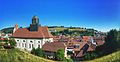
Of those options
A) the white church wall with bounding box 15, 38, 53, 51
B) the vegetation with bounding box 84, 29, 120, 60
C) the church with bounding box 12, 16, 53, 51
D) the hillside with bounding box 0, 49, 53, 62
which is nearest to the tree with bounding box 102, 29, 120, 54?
the vegetation with bounding box 84, 29, 120, 60

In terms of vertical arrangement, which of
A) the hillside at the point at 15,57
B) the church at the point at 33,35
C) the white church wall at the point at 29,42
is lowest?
the hillside at the point at 15,57

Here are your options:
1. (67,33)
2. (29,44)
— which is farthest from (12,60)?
(67,33)

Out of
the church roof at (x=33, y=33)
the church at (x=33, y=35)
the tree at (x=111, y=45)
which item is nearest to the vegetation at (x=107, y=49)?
the tree at (x=111, y=45)

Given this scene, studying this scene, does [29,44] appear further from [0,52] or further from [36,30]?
[0,52]

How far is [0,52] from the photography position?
3957 mm

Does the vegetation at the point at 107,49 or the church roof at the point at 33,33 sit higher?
the church roof at the point at 33,33

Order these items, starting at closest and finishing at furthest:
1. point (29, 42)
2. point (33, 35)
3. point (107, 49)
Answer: point (107, 49) → point (29, 42) → point (33, 35)

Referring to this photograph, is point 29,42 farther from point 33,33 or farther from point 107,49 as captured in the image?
point 107,49

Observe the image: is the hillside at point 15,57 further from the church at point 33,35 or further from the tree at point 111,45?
the church at point 33,35

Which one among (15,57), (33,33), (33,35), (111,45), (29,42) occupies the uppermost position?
(33,33)

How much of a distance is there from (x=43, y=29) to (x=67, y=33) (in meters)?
29.4

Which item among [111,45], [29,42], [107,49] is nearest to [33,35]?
[29,42]

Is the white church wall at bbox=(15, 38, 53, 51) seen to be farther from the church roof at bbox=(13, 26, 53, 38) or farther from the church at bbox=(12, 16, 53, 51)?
the church roof at bbox=(13, 26, 53, 38)

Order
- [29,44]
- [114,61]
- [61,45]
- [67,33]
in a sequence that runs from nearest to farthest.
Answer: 1. [114,61]
2. [61,45]
3. [29,44]
4. [67,33]
